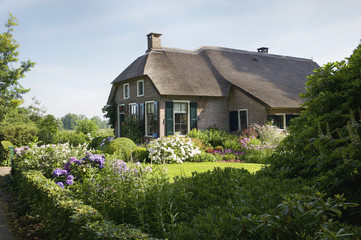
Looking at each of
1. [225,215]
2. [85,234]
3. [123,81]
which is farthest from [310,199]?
[123,81]

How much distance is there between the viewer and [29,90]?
2541 centimetres

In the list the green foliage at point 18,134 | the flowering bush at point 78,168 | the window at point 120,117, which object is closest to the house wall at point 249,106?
the window at point 120,117

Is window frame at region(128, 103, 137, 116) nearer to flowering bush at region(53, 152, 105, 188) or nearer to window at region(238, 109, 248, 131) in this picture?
window at region(238, 109, 248, 131)

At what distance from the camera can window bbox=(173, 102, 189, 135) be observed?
16.5 metres

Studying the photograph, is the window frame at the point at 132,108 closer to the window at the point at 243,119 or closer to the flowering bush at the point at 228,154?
the window at the point at 243,119

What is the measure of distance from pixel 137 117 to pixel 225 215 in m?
15.7

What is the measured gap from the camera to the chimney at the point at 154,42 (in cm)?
1838

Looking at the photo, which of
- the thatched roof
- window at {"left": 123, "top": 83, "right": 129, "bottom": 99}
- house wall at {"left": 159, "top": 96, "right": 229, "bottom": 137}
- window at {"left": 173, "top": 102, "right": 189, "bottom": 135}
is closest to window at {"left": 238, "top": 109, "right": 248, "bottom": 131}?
house wall at {"left": 159, "top": 96, "right": 229, "bottom": 137}

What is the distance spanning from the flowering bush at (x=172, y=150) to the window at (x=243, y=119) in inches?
223

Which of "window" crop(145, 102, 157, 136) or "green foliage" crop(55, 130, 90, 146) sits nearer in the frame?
"window" crop(145, 102, 157, 136)

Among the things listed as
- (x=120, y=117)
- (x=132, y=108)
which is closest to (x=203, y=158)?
(x=132, y=108)

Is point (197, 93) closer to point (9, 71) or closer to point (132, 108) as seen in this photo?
point (132, 108)

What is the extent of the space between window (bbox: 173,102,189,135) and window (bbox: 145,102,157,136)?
121 centimetres

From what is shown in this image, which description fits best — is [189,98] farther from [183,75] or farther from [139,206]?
[139,206]
